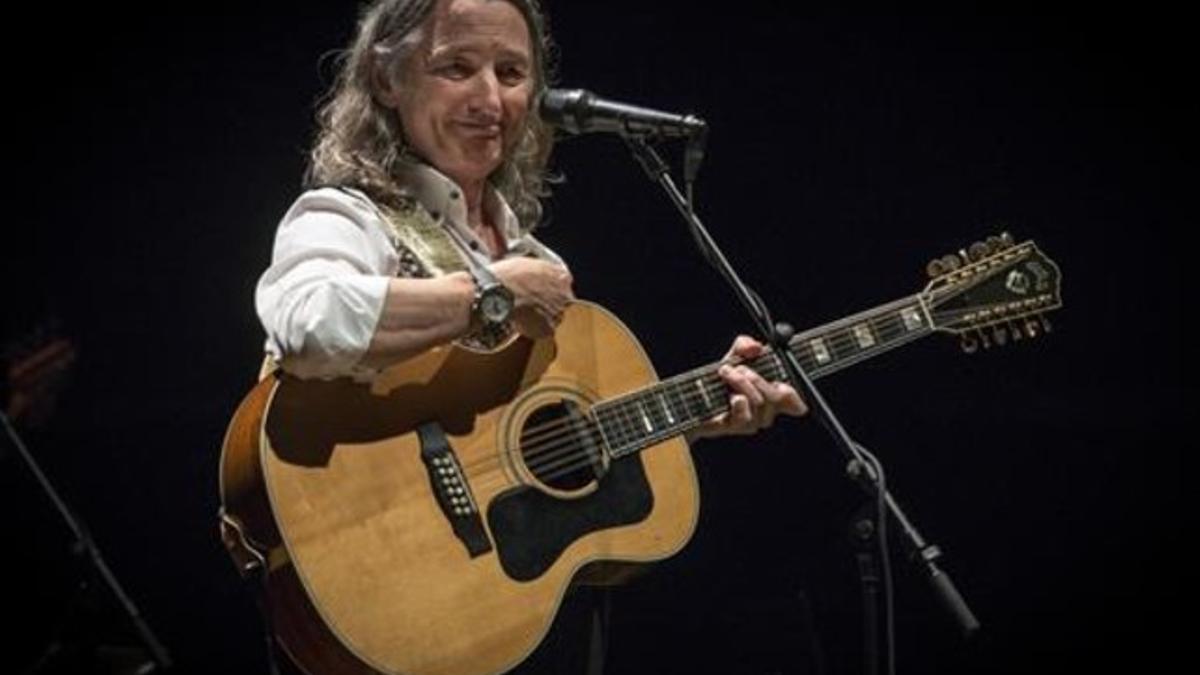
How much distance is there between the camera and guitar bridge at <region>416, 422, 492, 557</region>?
2199mm

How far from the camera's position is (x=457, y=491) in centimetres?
Result: 221

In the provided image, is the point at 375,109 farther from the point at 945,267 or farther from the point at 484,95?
the point at 945,267

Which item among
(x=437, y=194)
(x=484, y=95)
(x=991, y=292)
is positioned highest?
(x=484, y=95)

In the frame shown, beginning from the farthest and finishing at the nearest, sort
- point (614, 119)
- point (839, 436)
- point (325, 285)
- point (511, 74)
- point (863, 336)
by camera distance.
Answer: point (863, 336), point (511, 74), point (614, 119), point (839, 436), point (325, 285)

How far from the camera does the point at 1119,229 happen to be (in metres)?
3.84

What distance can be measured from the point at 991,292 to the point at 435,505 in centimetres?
126

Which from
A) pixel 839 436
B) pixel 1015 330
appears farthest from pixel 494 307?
pixel 1015 330

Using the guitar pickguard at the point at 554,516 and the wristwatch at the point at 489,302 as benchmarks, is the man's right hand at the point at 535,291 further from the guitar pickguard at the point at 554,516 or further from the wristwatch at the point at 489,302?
the guitar pickguard at the point at 554,516

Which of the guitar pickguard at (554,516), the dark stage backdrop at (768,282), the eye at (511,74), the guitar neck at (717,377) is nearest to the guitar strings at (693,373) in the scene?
the guitar neck at (717,377)

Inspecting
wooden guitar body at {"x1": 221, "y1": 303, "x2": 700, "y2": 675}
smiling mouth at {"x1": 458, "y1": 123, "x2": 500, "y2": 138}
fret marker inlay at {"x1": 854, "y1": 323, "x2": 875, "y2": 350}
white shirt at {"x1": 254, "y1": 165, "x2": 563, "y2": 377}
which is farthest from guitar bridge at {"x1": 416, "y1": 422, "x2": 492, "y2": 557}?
fret marker inlay at {"x1": 854, "y1": 323, "x2": 875, "y2": 350}

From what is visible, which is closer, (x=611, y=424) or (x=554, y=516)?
(x=554, y=516)

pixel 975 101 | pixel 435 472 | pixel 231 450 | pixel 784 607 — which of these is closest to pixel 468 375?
pixel 435 472

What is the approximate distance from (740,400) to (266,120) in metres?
1.70

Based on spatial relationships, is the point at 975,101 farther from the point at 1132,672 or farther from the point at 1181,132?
the point at 1132,672
